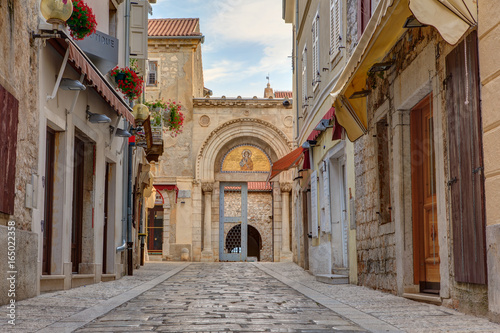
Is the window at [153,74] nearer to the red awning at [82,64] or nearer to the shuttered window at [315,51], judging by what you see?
the shuttered window at [315,51]

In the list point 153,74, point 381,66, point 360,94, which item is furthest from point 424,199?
point 153,74

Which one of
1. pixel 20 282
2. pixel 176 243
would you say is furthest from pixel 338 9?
pixel 176 243

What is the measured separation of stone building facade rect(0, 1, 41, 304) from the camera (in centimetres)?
719

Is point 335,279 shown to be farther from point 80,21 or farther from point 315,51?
point 315,51

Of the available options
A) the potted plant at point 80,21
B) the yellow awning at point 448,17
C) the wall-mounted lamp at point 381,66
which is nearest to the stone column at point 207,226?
the potted plant at point 80,21

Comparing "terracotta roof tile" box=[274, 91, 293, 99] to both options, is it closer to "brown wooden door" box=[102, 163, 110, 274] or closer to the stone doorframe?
the stone doorframe

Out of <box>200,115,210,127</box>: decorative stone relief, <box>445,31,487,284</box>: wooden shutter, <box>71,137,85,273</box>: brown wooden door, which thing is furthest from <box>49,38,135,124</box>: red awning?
<box>200,115,210,127</box>: decorative stone relief

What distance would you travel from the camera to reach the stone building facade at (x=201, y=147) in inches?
1155

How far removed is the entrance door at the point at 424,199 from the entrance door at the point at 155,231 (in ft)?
73.7

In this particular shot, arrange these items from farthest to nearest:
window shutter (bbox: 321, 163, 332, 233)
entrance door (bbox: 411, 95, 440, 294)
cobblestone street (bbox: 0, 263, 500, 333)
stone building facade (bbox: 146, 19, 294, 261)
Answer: stone building facade (bbox: 146, 19, 294, 261)
window shutter (bbox: 321, 163, 332, 233)
entrance door (bbox: 411, 95, 440, 294)
cobblestone street (bbox: 0, 263, 500, 333)

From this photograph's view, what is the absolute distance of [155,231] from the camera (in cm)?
3056

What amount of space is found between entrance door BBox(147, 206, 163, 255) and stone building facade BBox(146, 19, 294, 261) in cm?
5

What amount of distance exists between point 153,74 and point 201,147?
404 cm

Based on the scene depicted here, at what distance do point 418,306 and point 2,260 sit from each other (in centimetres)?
441
